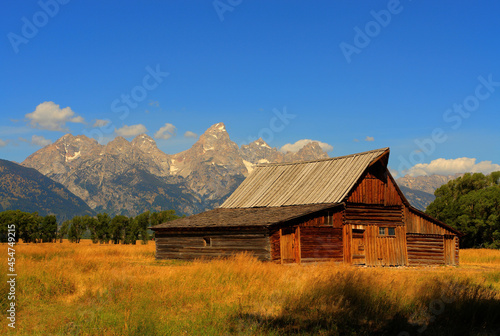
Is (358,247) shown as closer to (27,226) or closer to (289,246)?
(289,246)

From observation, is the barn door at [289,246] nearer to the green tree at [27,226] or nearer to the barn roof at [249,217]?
the barn roof at [249,217]

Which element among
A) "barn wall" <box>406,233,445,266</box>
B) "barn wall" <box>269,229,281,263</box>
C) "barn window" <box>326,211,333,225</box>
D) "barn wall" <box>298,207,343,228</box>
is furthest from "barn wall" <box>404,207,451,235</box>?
"barn wall" <box>269,229,281,263</box>

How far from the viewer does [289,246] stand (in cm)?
2623

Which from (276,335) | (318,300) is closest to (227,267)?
(318,300)

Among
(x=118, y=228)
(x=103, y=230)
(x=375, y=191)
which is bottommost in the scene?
A: (x=103, y=230)

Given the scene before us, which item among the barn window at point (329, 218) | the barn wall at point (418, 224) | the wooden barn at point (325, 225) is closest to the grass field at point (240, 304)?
the wooden barn at point (325, 225)

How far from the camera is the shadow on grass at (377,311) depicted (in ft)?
A: 30.8

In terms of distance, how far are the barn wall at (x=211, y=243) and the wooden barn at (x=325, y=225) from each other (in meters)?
0.05

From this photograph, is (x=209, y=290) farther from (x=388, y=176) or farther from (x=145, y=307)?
(x=388, y=176)

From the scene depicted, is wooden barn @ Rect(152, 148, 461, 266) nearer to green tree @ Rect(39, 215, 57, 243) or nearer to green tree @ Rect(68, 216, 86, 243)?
green tree @ Rect(39, 215, 57, 243)

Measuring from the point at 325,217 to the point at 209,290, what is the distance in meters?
16.3

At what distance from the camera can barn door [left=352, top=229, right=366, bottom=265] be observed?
2878cm

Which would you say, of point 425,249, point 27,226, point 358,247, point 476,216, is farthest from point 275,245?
point 27,226

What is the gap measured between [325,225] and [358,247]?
3.19m
